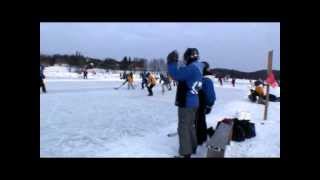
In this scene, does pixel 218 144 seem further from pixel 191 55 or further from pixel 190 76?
pixel 191 55

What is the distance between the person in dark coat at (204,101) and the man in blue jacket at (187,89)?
2.66 ft

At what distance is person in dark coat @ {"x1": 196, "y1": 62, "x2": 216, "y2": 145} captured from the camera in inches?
249

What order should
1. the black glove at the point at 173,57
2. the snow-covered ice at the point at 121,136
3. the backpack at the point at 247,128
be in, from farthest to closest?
the backpack at the point at 247,128 → the snow-covered ice at the point at 121,136 → the black glove at the point at 173,57

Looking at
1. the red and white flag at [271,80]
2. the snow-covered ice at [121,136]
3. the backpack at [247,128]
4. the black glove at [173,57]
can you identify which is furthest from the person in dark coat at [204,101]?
the red and white flag at [271,80]

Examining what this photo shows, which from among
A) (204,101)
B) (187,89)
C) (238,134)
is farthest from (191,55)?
(238,134)

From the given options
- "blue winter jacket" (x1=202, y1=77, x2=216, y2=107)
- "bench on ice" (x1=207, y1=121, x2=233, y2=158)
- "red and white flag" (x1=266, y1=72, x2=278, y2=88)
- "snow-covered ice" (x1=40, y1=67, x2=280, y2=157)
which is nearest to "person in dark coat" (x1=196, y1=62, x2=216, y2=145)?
"blue winter jacket" (x1=202, y1=77, x2=216, y2=107)

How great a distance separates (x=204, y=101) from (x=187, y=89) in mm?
1102

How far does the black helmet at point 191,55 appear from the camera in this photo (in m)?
5.36

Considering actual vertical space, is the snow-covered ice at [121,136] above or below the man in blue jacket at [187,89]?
below

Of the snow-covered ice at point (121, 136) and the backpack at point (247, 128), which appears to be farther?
the backpack at point (247, 128)

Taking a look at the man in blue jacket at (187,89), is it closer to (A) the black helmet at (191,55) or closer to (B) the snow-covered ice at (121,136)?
(A) the black helmet at (191,55)
